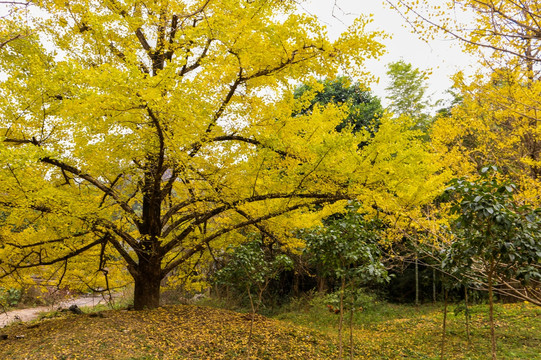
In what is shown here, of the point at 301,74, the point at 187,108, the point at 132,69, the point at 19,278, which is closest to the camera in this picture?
the point at 132,69

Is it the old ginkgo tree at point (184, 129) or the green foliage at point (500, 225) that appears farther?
the old ginkgo tree at point (184, 129)

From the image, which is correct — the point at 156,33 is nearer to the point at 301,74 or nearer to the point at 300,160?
the point at 301,74

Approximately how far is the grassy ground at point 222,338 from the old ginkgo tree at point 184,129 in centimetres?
136

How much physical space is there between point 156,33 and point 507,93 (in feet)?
18.1

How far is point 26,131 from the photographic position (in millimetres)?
5152

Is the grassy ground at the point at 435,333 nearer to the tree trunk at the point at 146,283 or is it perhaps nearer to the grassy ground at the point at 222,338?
the grassy ground at the point at 222,338

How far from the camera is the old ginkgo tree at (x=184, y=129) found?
4.05 m

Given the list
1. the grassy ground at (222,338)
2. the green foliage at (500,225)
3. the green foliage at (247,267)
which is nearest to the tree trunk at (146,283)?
the grassy ground at (222,338)

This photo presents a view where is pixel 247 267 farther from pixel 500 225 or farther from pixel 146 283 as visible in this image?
pixel 500 225

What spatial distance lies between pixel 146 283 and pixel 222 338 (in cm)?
212

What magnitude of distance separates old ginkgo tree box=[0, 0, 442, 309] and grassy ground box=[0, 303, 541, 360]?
4.45 ft

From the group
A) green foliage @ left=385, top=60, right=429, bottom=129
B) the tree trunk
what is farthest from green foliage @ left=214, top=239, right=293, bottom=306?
green foliage @ left=385, top=60, right=429, bottom=129

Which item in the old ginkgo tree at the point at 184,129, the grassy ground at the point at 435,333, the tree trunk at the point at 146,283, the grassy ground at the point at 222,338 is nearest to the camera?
the old ginkgo tree at the point at 184,129

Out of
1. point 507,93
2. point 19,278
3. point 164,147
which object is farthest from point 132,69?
point 19,278
